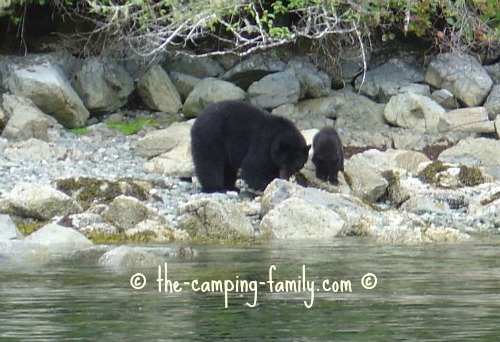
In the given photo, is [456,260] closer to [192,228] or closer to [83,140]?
[192,228]

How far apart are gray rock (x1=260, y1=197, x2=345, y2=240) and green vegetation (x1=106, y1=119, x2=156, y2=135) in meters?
8.21

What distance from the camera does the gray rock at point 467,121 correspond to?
66.1ft

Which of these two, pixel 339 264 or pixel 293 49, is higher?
pixel 293 49

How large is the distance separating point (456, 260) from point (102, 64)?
41.1ft

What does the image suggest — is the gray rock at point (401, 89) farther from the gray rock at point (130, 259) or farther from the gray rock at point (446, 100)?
the gray rock at point (130, 259)

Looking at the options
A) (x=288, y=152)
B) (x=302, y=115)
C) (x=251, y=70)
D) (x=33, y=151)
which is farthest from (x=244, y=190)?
(x=251, y=70)

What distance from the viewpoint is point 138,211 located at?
1218 centimetres

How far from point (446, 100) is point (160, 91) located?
4.72 meters

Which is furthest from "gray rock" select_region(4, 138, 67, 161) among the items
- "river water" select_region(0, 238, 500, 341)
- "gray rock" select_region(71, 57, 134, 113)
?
"river water" select_region(0, 238, 500, 341)

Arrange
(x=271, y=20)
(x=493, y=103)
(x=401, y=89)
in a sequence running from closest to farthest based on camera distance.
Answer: (x=271, y=20)
(x=493, y=103)
(x=401, y=89)

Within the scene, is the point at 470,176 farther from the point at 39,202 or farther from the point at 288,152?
the point at 39,202

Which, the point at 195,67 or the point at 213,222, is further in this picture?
the point at 195,67

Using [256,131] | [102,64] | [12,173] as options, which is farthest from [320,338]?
[102,64]

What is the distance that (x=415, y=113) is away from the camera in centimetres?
2048
